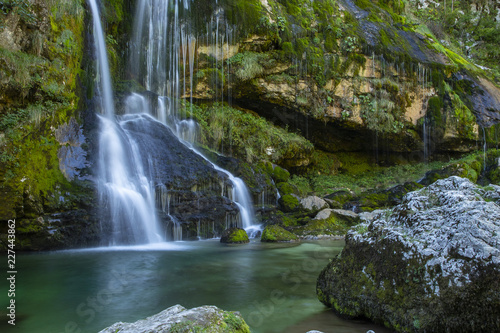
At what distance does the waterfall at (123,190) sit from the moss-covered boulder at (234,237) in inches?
74.2

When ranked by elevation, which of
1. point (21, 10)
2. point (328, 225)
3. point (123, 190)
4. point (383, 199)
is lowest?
point (328, 225)

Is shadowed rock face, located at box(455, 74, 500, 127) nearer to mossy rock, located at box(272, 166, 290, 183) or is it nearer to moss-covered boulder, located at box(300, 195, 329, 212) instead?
mossy rock, located at box(272, 166, 290, 183)

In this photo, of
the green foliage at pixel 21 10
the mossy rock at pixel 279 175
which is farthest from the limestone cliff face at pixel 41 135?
the mossy rock at pixel 279 175

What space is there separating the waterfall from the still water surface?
2.69ft

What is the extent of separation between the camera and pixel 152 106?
1422 centimetres

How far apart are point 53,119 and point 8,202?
8.27 feet

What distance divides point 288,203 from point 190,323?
11180 millimetres

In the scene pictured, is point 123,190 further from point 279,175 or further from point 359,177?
point 359,177

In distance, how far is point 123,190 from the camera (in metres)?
9.19

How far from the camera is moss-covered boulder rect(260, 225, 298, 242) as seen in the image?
9648mm

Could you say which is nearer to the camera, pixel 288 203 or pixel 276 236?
pixel 276 236

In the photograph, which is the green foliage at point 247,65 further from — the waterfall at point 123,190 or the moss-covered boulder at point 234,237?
the moss-covered boulder at point 234,237

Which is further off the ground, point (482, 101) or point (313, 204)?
point (482, 101)

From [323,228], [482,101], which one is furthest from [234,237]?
[482,101]
